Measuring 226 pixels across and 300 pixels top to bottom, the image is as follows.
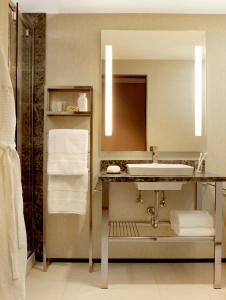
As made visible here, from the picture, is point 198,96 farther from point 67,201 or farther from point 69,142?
point 67,201

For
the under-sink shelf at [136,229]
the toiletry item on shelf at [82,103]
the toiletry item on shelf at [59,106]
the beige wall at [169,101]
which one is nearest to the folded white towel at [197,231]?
the under-sink shelf at [136,229]

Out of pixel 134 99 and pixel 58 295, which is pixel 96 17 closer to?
pixel 134 99

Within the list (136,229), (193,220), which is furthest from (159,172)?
(136,229)

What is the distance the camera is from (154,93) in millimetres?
3062

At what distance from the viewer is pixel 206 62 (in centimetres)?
307

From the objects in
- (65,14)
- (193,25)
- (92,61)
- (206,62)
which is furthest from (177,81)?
(65,14)

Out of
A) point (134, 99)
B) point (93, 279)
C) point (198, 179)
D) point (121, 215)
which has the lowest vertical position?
point (93, 279)

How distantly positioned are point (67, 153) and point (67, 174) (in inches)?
6.8

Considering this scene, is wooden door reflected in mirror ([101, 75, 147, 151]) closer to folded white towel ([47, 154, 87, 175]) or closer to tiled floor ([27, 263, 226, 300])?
folded white towel ([47, 154, 87, 175])

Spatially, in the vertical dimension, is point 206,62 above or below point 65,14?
below

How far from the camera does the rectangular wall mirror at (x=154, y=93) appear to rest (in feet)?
10.00

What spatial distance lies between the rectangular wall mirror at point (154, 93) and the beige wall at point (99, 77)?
8 centimetres

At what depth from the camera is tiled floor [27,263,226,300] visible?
238 cm

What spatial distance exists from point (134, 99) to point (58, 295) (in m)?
1.74
